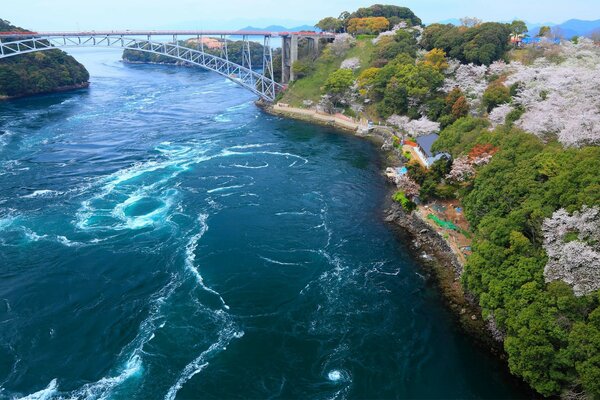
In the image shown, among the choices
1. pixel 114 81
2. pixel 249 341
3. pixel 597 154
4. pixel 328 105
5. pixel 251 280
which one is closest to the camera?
pixel 249 341

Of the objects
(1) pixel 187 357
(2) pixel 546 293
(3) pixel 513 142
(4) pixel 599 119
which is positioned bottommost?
(1) pixel 187 357

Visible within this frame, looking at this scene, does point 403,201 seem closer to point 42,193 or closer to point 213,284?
point 213,284

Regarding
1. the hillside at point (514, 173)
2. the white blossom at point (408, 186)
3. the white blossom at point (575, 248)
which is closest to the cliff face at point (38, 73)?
the hillside at point (514, 173)

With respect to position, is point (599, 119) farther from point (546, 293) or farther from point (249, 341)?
point (249, 341)

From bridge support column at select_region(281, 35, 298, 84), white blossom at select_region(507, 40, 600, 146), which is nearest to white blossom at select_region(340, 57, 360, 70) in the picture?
bridge support column at select_region(281, 35, 298, 84)

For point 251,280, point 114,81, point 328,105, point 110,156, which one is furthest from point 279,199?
point 114,81

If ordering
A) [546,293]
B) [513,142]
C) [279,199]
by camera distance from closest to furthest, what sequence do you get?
[546,293]
[513,142]
[279,199]
